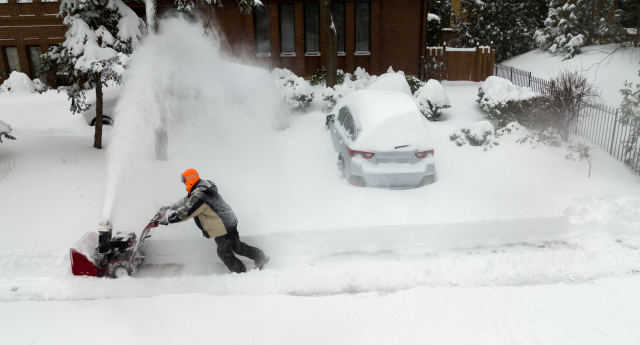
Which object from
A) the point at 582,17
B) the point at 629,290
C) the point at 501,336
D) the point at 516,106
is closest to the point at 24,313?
the point at 501,336

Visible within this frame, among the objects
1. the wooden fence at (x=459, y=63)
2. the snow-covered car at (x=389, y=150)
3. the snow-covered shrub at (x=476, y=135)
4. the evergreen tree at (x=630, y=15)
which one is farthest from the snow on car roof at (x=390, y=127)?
the evergreen tree at (x=630, y=15)

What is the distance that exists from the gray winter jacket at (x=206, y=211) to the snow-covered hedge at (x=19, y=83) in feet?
57.8

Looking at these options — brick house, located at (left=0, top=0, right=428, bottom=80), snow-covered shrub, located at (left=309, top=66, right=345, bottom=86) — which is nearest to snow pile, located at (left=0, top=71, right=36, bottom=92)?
Answer: brick house, located at (left=0, top=0, right=428, bottom=80)

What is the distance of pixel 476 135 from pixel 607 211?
11.0 ft

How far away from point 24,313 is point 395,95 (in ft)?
24.6

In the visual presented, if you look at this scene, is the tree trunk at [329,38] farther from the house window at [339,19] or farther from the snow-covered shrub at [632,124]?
the snow-covered shrub at [632,124]

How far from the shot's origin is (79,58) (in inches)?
336

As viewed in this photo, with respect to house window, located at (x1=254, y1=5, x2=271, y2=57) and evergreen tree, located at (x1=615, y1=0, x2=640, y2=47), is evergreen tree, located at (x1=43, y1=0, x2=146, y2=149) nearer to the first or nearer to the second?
house window, located at (x1=254, y1=5, x2=271, y2=57)

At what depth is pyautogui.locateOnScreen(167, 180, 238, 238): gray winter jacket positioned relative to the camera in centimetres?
540

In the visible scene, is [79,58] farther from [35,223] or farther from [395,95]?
[395,95]

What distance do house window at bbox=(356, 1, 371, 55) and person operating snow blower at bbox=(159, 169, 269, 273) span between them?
1353 centimetres

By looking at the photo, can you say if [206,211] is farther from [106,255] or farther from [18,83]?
[18,83]

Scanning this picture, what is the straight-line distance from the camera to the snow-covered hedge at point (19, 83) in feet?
61.6

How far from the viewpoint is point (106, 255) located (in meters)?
5.43
